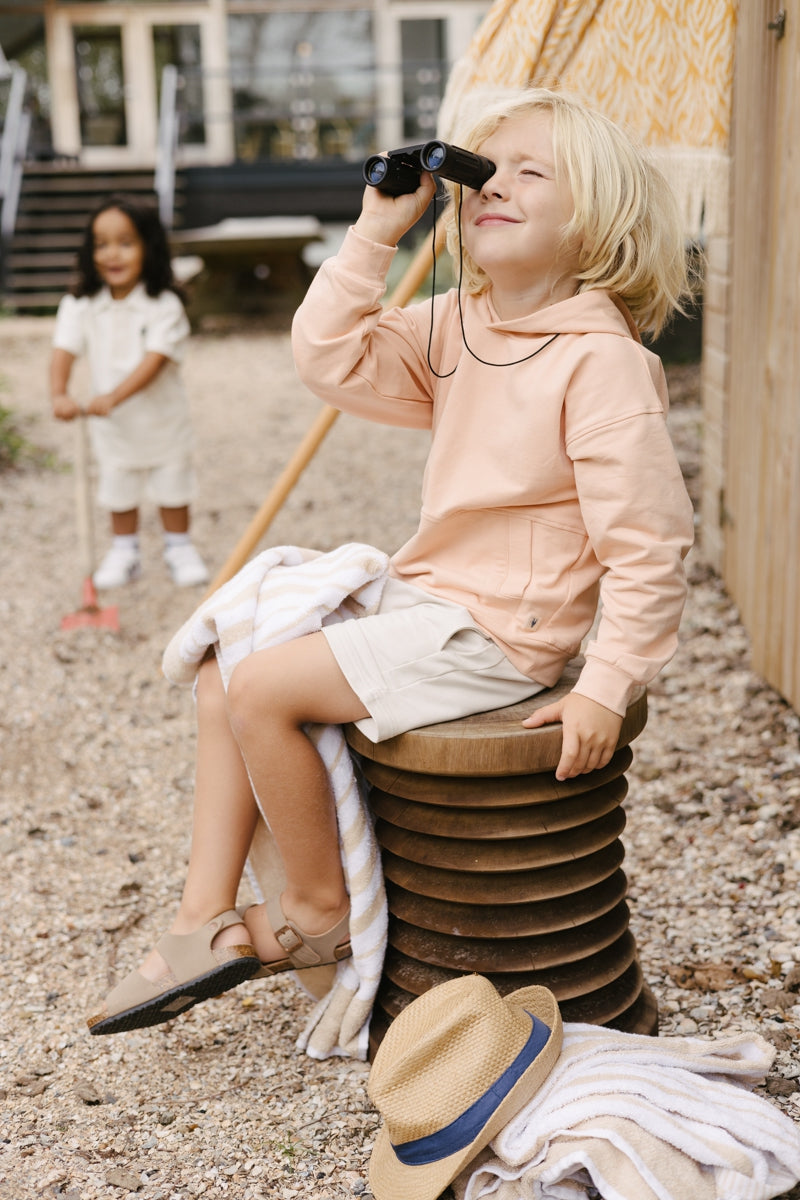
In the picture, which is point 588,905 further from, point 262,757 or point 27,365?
point 27,365

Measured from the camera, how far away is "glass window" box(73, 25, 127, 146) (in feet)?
52.0

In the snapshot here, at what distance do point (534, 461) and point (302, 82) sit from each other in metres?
15.1

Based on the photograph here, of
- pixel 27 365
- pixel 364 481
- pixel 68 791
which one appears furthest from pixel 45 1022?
pixel 27 365

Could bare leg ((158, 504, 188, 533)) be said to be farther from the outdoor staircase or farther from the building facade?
the building facade

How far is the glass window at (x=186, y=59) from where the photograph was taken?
15.8m

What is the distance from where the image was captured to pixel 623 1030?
212 centimetres

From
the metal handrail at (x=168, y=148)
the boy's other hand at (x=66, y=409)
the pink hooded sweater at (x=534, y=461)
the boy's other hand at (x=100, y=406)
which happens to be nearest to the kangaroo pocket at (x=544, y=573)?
the pink hooded sweater at (x=534, y=461)

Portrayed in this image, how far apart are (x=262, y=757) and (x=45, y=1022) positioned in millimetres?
849

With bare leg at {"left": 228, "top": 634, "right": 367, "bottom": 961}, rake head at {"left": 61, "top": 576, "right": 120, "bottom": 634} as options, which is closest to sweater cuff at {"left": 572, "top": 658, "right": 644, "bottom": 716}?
bare leg at {"left": 228, "top": 634, "right": 367, "bottom": 961}

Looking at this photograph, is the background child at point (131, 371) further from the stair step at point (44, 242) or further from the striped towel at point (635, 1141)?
the stair step at point (44, 242)

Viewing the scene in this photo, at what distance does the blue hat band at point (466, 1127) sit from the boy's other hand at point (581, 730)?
0.42 metres

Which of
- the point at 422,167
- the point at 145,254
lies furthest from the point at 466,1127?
the point at 145,254

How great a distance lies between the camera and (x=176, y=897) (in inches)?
114

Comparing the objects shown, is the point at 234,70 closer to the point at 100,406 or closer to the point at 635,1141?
the point at 100,406
